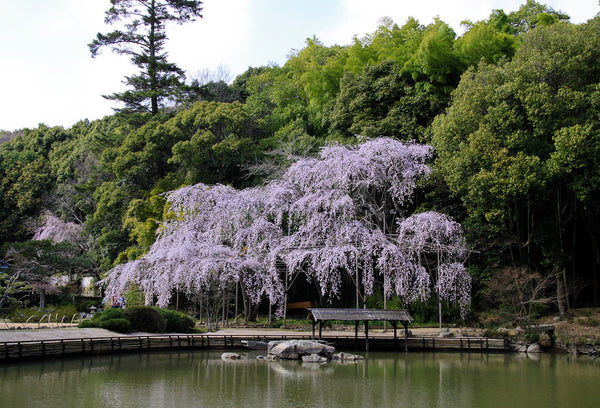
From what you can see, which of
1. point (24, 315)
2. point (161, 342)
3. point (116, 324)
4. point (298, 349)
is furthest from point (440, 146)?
point (24, 315)

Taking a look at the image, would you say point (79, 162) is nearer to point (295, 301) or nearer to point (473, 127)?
point (295, 301)

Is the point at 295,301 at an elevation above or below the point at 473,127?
below

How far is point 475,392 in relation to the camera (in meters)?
10.9

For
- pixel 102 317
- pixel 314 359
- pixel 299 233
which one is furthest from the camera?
pixel 299 233

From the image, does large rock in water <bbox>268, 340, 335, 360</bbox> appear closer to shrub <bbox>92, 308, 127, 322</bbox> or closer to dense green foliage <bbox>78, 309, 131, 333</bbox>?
dense green foliage <bbox>78, 309, 131, 333</bbox>

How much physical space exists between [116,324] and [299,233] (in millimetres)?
8195

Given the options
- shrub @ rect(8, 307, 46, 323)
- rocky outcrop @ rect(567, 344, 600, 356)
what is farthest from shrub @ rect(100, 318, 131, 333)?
rocky outcrop @ rect(567, 344, 600, 356)

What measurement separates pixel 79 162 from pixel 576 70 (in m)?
33.2

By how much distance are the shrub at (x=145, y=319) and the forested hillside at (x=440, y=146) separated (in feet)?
19.4

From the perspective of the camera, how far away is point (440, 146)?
20.7m

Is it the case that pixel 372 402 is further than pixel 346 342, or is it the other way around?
pixel 346 342

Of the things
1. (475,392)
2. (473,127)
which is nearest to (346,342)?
(475,392)

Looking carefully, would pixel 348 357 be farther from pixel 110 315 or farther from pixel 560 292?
pixel 560 292

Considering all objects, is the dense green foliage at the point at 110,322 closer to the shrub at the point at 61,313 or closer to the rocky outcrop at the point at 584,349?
the shrub at the point at 61,313
